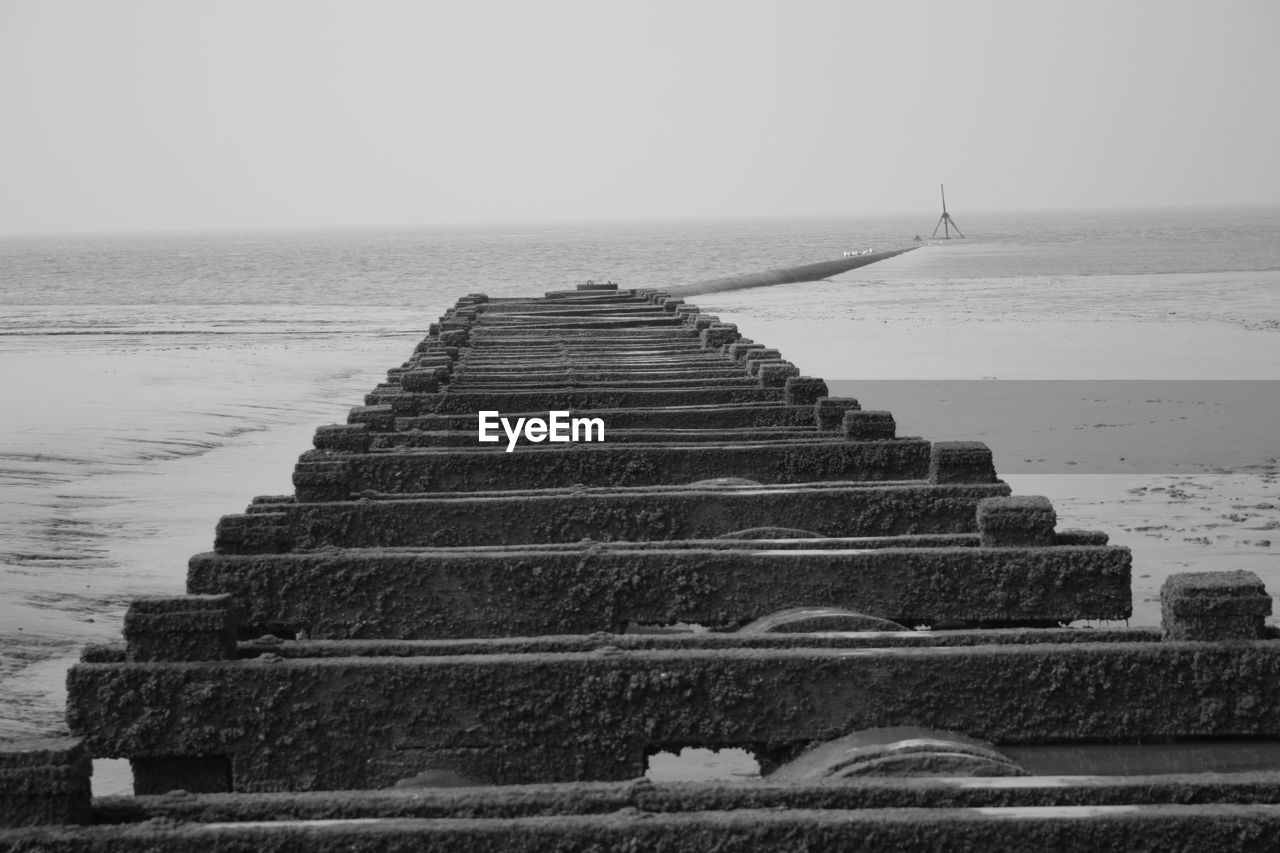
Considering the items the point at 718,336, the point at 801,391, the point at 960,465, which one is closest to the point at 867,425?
the point at 960,465

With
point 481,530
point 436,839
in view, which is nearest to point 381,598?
point 481,530

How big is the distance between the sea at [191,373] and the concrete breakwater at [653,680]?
349cm

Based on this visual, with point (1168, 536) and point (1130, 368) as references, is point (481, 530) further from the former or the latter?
point (1130, 368)

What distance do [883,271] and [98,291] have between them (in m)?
36.3

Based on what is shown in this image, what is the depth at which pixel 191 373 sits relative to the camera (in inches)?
1080

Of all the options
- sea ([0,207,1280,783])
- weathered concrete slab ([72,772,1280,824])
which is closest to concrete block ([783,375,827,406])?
sea ([0,207,1280,783])

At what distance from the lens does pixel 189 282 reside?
85.7 m

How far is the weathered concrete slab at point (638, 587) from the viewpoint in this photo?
13.9 feet

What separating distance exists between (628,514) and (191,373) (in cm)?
2352

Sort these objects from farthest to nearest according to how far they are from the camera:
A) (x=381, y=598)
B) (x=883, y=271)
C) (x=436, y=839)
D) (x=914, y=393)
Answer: (x=883, y=271) < (x=914, y=393) < (x=381, y=598) < (x=436, y=839)

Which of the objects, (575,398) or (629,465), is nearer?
(629,465)

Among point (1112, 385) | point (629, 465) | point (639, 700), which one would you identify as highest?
point (629, 465)

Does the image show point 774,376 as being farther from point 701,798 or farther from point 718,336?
point 701,798

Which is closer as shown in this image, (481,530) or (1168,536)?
(481,530)
